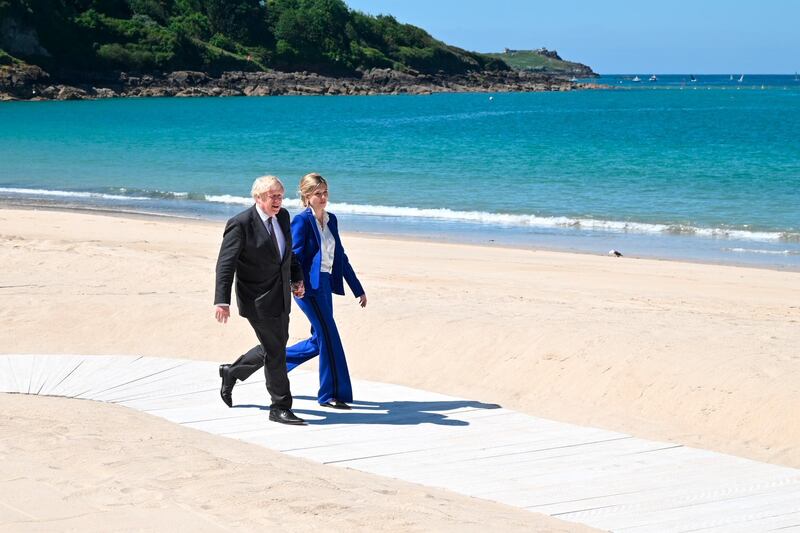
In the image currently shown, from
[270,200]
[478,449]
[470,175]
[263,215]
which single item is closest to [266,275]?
[263,215]

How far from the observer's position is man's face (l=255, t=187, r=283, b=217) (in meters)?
6.57

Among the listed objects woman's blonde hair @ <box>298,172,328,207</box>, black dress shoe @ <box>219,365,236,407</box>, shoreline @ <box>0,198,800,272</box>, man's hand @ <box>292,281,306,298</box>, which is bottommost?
shoreline @ <box>0,198,800,272</box>

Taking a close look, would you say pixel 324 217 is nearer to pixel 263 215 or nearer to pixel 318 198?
pixel 318 198

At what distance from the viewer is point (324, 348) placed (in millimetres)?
7418

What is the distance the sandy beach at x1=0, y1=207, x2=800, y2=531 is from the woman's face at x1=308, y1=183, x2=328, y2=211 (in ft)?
5.24

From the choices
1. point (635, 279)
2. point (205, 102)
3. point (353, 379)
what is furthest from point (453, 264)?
point (205, 102)

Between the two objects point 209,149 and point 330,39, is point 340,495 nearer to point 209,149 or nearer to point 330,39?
point 209,149

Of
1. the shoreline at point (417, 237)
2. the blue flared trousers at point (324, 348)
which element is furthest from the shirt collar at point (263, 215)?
the shoreline at point (417, 237)

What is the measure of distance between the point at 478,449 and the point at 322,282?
5.12 ft

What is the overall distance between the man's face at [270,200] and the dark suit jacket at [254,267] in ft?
0.28

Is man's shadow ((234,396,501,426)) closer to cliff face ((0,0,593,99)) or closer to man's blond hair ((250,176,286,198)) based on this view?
man's blond hair ((250,176,286,198))

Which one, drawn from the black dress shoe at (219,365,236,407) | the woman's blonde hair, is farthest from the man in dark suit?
the black dress shoe at (219,365,236,407)

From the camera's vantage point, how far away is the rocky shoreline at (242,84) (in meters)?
101

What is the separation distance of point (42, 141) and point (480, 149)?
63.7 feet
